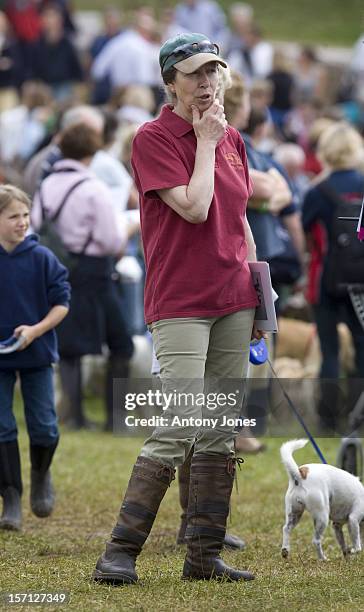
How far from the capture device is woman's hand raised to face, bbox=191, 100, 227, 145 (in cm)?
499

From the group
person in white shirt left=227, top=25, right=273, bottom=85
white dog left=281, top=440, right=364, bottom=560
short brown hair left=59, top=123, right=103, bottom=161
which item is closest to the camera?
white dog left=281, top=440, right=364, bottom=560

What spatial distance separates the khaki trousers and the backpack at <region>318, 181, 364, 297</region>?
4.11 m

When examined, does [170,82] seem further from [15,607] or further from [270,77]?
[270,77]

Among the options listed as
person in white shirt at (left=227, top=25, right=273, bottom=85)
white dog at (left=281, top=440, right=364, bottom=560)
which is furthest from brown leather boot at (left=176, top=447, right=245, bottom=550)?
person in white shirt at (left=227, top=25, right=273, bottom=85)

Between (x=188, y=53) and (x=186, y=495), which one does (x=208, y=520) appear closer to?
(x=186, y=495)

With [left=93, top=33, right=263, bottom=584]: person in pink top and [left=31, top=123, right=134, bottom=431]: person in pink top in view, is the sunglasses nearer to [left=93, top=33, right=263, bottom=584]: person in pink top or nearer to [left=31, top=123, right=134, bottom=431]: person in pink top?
[left=93, top=33, right=263, bottom=584]: person in pink top

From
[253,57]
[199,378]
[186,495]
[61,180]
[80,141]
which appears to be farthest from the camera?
[253,57]

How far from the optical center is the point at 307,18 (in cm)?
3212

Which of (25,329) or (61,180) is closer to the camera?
(25,329)

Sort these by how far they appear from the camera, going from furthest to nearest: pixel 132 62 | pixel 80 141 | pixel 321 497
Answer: pixel 132 62 < pixel 80 141 < pixel 321 497

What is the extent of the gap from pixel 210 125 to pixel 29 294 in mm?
1921

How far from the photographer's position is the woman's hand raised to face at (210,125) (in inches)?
196

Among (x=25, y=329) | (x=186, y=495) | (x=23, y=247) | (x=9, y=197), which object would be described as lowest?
(x=186, y=495)

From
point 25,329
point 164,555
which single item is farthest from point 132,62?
point 164,555
